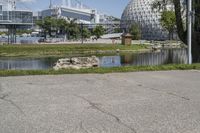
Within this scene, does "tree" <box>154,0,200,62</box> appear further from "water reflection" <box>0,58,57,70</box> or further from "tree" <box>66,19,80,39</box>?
"tree" <box>66,19,80,39</box>

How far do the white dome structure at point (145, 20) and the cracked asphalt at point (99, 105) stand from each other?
454 ft

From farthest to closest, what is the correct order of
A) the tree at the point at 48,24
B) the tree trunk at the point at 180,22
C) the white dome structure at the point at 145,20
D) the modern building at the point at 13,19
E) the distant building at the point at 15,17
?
the white dome structure at the point at 145,20 → the tree at the point at 48,24 → the distant building at the point at 15,17 → the modern building at the point at 13,19 → the tree trunk at the point at 180,22

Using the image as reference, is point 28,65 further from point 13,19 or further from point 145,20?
point 145,20

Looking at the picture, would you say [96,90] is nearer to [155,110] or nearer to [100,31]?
[155,110]

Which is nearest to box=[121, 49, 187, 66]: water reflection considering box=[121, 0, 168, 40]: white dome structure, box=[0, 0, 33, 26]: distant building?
box=[0, 0, 33, 26]: distant building

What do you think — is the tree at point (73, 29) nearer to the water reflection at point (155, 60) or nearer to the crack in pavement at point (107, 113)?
the water reflection at point (155, 60)

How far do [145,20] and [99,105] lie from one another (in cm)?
15147

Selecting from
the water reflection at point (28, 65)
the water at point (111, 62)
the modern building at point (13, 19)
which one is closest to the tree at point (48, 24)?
the modern building at point (13, 19)

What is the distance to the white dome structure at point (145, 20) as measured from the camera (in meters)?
154

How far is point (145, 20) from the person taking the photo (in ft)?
523

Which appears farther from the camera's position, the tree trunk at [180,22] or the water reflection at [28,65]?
the water reflection at [28,65]

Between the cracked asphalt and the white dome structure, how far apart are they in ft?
454

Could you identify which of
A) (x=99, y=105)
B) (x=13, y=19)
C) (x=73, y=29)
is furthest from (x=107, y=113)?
(x=73, y=29)

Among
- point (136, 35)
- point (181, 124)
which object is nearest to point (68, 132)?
point (181, 124)
